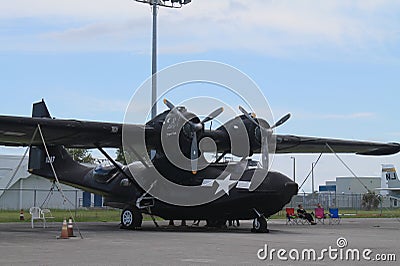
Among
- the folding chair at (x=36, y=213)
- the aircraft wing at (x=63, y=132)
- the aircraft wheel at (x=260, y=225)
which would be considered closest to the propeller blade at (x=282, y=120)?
the aircraft wheel at (x=260, y=225)

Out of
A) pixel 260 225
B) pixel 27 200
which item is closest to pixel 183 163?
pixel 260 225

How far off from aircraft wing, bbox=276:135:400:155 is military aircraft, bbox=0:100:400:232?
2.18m

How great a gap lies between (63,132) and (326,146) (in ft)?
41.7

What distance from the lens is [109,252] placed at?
1409cm

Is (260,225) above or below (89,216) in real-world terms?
above

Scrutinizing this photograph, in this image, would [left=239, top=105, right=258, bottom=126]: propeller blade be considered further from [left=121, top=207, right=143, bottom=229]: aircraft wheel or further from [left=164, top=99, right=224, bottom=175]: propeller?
[left=121, top=207, right=143, bottom=229]: aircraft wheel

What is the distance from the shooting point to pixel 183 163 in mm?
23406

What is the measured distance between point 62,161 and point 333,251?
664 inches

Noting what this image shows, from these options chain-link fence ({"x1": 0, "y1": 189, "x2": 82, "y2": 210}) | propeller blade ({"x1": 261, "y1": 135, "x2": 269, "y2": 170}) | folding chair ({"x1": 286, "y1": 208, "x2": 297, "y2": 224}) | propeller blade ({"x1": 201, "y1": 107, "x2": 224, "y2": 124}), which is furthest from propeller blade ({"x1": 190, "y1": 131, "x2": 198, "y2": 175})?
chain-link fence ({"x1": 0, "y1": 189, "x2": 82, "y2": 210})

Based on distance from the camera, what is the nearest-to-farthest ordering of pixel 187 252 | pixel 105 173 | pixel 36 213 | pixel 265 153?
pixel 187 252 < pixel 265 153 < pixel 105 173 < pixel 36 213

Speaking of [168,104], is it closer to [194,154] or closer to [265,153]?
[194,154]

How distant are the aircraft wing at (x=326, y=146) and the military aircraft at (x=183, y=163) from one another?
2180 millimetres

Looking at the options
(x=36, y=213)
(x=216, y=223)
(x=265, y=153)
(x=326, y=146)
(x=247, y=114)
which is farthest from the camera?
(x=326, y=146)

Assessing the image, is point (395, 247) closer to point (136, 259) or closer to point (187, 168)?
point (136, 259)
